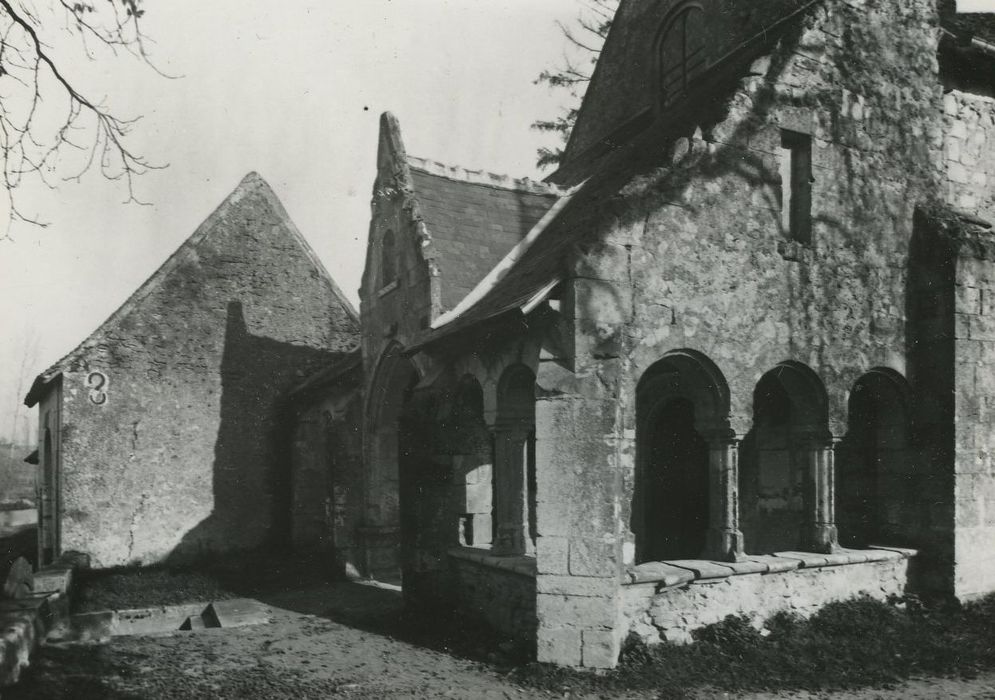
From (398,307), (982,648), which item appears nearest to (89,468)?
(398,307)

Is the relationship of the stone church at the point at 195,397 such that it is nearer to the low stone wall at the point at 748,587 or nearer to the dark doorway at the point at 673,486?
the dark doorway at the point at 673,486


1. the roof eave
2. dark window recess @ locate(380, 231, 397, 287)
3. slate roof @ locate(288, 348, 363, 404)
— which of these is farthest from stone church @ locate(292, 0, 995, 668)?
the roof eave

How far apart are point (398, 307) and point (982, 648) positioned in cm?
769

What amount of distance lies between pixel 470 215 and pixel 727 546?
5556 millimetres

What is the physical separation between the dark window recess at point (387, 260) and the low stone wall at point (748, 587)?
599 cm

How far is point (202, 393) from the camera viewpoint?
13.8 meters

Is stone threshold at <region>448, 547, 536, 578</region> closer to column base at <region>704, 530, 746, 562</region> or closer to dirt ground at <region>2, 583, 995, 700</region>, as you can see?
dirt ground at <region>2, 583, 995, 700</region>

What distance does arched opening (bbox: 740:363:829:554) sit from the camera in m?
8.05

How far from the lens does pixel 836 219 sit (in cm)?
827

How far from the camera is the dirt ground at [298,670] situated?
20.7 feet

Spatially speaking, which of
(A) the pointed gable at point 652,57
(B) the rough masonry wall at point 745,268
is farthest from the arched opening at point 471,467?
(A) the pointed gable at point 652,57

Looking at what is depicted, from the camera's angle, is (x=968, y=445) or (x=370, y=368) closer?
(x=968, y=445)

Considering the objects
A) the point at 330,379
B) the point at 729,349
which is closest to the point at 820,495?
the point at 729,349

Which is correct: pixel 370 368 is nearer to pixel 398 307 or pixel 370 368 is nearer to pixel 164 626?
pixel 398 307
